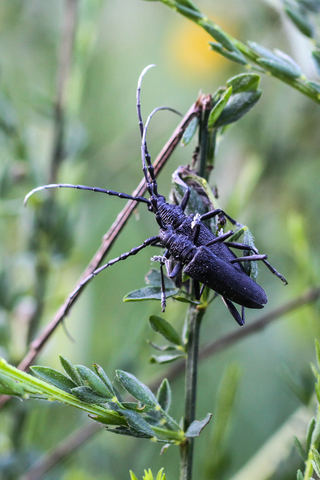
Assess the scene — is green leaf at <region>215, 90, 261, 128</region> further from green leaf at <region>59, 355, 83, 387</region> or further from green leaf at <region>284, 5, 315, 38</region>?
green leaf at <region>59, 355, 83, 387</region>

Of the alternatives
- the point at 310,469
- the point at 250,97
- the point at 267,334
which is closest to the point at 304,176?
the point at 267,334

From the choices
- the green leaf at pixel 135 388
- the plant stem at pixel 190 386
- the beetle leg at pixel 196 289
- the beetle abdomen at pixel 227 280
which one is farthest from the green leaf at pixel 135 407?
the beetle abdomen at pixel 227 280

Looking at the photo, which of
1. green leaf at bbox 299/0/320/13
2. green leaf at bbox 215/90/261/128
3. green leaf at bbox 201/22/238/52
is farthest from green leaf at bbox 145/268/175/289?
green leaf at bbox 299/0/320/13

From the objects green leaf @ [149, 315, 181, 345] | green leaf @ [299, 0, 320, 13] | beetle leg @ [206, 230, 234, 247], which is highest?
green leaf @ [299, 0, 320, 13]

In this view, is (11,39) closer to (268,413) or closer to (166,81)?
(166,81)

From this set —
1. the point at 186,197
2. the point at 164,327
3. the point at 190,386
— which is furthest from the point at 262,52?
the point at 190,386

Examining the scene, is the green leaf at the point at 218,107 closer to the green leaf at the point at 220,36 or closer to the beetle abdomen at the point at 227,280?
the green leaf at the point at 220,36
